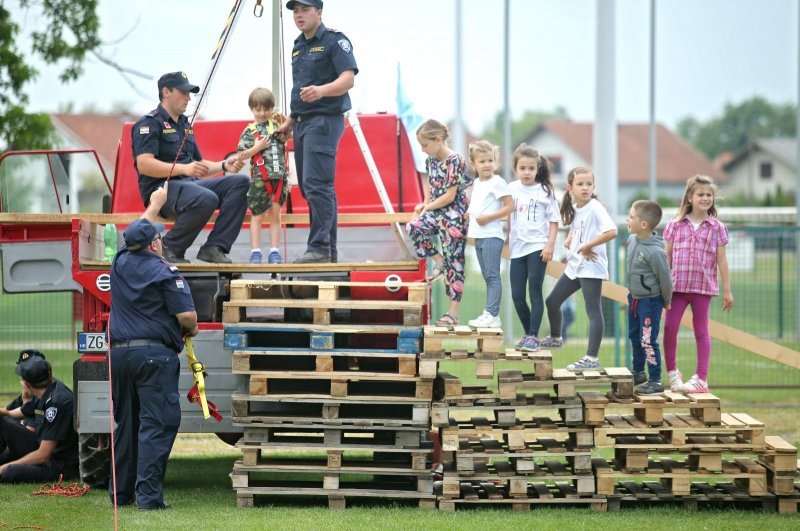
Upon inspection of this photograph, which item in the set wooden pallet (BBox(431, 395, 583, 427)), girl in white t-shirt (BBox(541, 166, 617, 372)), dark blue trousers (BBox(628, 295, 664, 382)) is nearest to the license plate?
wooden pallet (BBox(431, 395, 583, 427))

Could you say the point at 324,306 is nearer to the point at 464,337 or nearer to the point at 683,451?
the point at 464,337

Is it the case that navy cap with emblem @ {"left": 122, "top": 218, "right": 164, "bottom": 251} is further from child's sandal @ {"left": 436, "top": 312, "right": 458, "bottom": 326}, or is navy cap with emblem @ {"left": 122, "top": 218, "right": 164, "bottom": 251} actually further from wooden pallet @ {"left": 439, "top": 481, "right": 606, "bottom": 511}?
wooden pallet @ {"left": 439, "top": 481, "right": 606, "bottom": 511}

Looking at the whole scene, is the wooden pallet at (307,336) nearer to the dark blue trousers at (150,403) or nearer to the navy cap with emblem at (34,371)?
the dark blue trousers at (150,403)

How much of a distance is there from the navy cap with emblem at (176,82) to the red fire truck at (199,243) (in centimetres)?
124

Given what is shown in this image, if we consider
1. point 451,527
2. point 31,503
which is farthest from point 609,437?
point 31,503

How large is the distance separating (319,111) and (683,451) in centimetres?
397

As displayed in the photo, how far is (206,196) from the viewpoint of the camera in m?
9.38

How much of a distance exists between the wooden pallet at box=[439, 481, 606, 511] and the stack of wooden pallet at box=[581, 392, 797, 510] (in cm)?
14

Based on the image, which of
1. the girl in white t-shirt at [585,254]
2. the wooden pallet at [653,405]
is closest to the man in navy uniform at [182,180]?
the girl in white t-shirt at [585,254]

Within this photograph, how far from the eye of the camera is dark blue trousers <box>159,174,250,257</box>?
9.39 m

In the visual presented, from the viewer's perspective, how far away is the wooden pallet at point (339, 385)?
8.68 metres

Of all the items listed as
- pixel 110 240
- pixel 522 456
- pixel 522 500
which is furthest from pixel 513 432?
pixel 110 240

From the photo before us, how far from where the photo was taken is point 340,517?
27.4 ft

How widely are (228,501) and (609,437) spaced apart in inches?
124
